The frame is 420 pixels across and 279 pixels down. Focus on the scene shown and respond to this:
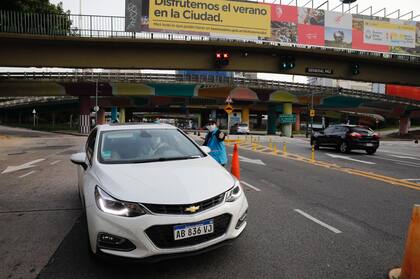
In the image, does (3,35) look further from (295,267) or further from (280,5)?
(295,267)

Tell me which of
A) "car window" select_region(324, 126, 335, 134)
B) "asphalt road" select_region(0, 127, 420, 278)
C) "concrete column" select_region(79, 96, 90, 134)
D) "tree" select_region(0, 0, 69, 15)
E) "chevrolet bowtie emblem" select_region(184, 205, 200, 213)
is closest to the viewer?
"chevrolet bowtie emblem" select_region(184, 205, 200, 213)

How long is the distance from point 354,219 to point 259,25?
18.2 m

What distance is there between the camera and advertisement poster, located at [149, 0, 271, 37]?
19.8m

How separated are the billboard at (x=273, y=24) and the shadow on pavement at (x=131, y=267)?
58.4ft

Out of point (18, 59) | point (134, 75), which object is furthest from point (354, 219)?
point (134, 75)

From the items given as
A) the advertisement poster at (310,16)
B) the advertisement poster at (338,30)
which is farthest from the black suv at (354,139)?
the advertisement poster at (310,16)

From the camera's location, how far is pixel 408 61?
921 inches

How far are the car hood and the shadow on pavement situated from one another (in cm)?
85

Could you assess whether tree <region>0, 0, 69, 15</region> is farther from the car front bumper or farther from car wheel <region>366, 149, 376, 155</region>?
car wheel <region>366, 149, 376, 155</region>

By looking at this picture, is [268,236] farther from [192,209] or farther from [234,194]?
[192,209]

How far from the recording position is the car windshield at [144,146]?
4535mm

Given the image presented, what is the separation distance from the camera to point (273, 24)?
71.7ft

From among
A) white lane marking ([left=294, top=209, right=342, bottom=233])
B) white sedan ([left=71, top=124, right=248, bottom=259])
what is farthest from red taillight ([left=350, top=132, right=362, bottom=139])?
white sedan ([left=71, top=124, right=248, bottom=259])

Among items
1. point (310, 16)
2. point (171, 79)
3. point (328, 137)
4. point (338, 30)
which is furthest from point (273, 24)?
point (171, 79)
